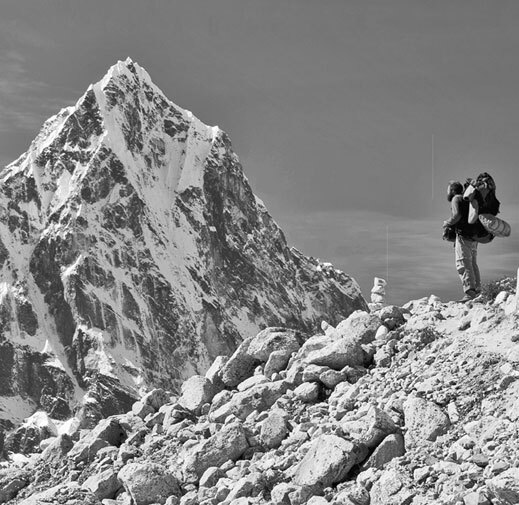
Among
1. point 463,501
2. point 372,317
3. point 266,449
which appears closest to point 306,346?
point 372,317

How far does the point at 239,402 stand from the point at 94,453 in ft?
10.4

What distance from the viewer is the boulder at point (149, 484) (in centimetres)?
1780

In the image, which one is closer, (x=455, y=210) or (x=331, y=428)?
(x=331, y=428)

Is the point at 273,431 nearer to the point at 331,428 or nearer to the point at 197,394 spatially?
the point at 331,428

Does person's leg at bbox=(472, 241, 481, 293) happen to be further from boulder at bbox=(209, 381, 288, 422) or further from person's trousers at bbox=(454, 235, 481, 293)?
boulder at bbox=(209, 381, 288, 422)

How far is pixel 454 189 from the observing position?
2134cm

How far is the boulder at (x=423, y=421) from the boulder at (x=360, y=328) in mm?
4206

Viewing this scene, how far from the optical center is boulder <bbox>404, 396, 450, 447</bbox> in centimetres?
1616

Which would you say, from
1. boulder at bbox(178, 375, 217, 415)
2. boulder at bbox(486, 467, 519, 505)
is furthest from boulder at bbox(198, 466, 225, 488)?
boulder at bbox(486, 467, 519, 505)

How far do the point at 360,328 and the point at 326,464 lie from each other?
20.0 feet

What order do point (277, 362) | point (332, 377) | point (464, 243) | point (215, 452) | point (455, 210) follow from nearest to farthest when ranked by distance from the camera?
point (215, 452)
point (332, 377)
point (455, 210)
point (464, 243)
point (277, 362)

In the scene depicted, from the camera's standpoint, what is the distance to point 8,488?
21219 mm

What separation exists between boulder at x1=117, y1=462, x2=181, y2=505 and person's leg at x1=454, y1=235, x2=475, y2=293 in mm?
7586

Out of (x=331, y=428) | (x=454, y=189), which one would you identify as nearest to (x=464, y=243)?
(x=454, y=189)
